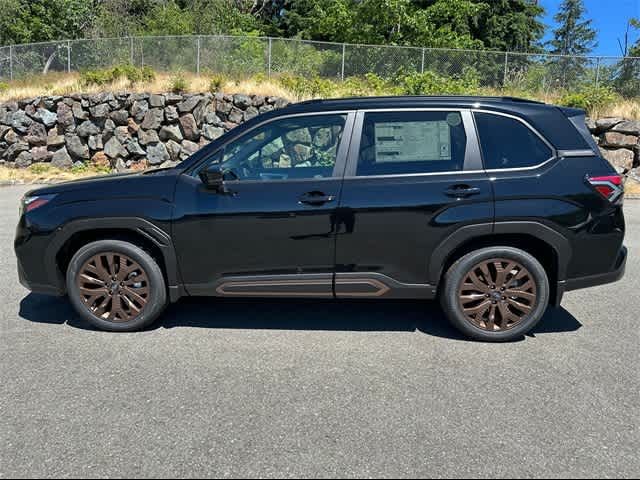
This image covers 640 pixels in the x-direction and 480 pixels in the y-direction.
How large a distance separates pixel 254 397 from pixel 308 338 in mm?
Result: 970

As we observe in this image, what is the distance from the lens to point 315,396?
3.17m

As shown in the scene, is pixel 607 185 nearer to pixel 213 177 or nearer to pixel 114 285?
pixel 213 177

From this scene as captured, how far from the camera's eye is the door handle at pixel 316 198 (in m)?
3.79

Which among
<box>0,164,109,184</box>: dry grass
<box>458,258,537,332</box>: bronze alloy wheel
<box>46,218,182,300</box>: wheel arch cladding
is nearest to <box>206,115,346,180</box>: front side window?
<box>46,218,182,300</box>: wheel arch cladding

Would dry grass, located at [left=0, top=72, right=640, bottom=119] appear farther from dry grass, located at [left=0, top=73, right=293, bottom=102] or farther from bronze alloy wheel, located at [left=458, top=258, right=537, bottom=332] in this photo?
bronze alloy wheel, located at [left=458, top=258, right=537, bottom=332]

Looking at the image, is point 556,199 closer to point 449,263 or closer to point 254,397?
point 449,263

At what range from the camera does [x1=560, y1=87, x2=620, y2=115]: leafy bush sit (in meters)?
15.0

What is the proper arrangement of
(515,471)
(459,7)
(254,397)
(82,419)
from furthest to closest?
1. (459,7)
2. (254,397)
3. (82,419)
4. (515,471)

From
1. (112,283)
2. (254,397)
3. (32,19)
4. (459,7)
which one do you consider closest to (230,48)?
(459,7)

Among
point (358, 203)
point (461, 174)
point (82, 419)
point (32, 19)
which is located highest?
point (32, 19)

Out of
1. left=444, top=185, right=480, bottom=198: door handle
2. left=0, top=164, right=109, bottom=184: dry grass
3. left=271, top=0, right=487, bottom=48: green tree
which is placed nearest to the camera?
left=444, top=185, right=480, bottom=198: door handle

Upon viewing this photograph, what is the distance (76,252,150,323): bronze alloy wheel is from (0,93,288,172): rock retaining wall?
1209cm

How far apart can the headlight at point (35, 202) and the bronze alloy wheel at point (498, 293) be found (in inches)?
133

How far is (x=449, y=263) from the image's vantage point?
399cm
